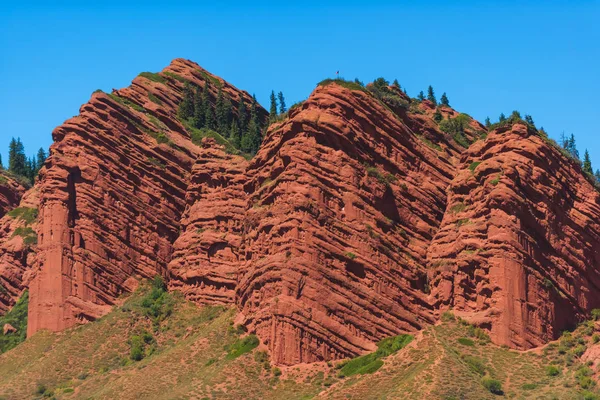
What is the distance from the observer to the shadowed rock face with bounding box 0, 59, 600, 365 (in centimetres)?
12556

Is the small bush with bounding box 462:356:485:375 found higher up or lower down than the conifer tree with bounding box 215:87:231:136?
lower down

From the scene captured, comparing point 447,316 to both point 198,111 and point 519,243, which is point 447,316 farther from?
point 198,111

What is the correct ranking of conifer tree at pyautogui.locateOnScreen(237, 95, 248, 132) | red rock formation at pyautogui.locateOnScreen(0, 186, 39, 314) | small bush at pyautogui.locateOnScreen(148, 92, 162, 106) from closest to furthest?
red rock formation at pyautogui.locateOnScreen(0, 186, 39, 314) → small bush at pyautogui.locateOnScreen(148, 92, 162, 106) → conifer tree at pyautogui.locateOnScreen(237, 95, 248, 132)

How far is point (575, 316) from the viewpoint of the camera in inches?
5064

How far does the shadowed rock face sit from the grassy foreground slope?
2.08 metres

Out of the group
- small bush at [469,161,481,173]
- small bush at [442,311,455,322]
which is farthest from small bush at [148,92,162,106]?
small bush at [442,311,455,322]

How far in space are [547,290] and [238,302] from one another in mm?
29175

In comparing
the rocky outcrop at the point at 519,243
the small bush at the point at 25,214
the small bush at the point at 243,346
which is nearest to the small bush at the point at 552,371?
the rocky outcrop at the point at 519,243

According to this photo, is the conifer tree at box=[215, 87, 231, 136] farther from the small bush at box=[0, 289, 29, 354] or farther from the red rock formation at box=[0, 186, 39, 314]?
the small bush at box=[0, 289, 29, 354]

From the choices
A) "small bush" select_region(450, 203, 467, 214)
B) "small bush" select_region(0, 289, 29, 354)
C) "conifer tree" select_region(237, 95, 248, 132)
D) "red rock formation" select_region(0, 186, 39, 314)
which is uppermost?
"conifer tree" select_region(237, 95, 248, 132)

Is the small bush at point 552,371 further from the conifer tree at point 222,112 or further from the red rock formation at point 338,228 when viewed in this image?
the conifer tree at point 222,112

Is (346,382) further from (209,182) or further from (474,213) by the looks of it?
(209,182)

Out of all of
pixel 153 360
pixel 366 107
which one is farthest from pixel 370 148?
pixel 153 360

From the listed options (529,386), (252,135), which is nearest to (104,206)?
(252,135)
